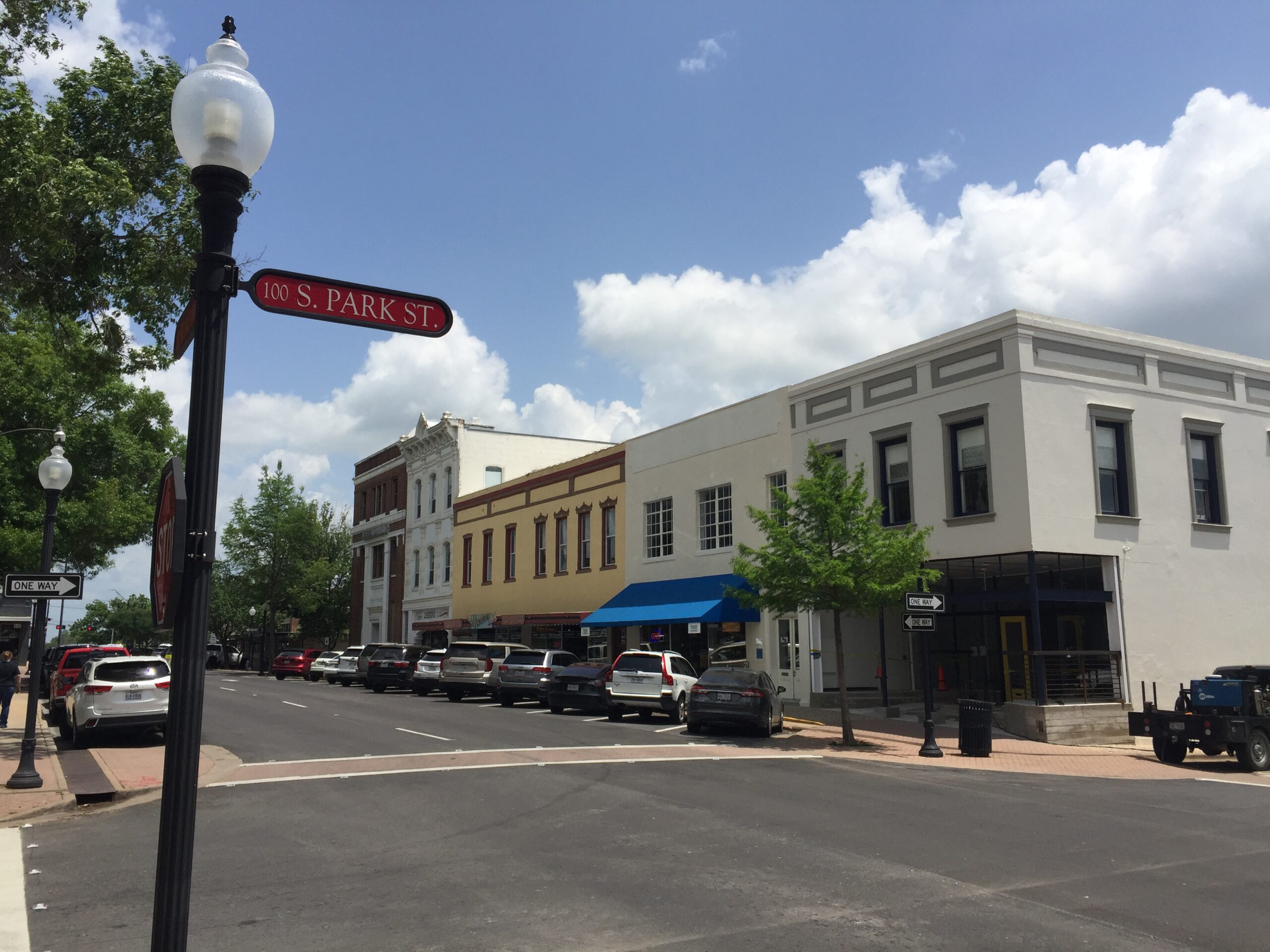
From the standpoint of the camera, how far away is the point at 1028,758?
731 inches

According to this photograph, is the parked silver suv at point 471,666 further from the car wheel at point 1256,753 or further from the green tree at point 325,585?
the green tree at point 325,585

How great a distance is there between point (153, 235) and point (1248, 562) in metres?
24.3

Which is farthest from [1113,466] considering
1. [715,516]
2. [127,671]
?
[127,671]

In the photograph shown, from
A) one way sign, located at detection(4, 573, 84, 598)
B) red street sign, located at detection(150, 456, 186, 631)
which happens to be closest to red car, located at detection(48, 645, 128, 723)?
one way sign, located at detection(4, 573, 84, 598)

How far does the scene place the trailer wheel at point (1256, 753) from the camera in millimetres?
17250

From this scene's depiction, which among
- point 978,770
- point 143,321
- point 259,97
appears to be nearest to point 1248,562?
point 978,770

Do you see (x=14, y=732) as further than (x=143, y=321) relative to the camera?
Yes

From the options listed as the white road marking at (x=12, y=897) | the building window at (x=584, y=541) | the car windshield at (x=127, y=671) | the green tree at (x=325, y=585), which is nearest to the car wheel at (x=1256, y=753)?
the white road marking at (x=12, y=897)

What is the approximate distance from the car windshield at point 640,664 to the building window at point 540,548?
15095mm

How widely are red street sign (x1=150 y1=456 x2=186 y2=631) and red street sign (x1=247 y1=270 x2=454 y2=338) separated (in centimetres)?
74

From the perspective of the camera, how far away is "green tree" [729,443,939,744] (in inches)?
769

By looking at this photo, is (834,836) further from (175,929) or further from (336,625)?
(336,625)

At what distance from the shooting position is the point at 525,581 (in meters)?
40.2

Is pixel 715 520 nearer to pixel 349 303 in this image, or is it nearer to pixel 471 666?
pixel 471 666
